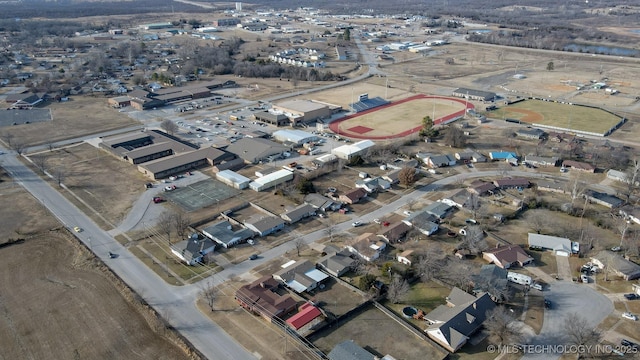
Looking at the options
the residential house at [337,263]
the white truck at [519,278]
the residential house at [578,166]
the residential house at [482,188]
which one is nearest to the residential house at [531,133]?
the residential house at [578,166]

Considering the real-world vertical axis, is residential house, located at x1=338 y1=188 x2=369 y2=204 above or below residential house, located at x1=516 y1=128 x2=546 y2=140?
below

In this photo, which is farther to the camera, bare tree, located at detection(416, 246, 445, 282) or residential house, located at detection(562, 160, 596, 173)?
residential house, located at detection(562, 160, 596, 173)

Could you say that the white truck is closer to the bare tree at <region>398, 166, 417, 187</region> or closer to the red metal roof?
the red metal roof

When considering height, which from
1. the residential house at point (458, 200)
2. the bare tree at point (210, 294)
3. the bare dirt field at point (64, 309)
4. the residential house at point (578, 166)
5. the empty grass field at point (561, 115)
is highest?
the empty grass field at point (561, 115)

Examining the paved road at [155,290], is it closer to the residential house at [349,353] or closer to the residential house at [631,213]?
the residential house at [349,353]

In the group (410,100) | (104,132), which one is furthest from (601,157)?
(104,132)

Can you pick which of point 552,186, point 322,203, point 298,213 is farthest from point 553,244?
point 298,213

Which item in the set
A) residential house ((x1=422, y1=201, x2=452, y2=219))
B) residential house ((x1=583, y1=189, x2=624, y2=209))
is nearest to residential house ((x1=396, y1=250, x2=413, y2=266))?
residential house ((x1=422, y1=201, x2=452, y2=219))
